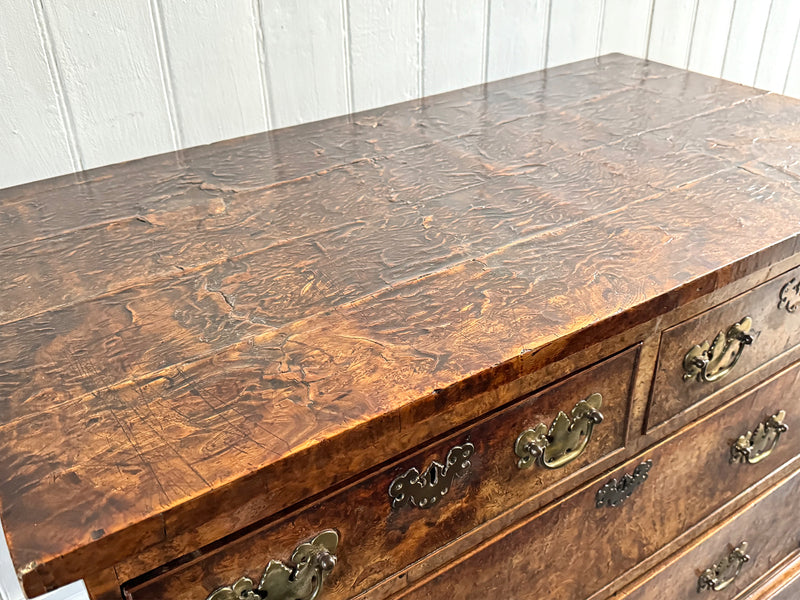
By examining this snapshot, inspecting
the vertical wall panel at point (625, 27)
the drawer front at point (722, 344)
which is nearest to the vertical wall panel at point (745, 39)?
the vertical wall panel at point (625, 27)

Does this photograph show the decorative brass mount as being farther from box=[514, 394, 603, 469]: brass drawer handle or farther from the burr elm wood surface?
box=[514, 394, 603, 469]: brass drawer handle

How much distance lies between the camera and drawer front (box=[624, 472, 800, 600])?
101 cm

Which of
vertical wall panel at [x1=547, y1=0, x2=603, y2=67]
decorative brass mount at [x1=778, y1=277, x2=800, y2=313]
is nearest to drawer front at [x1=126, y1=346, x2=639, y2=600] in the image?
decorative brass mount at [x1=778, y1=277, x2=800, y2=313]

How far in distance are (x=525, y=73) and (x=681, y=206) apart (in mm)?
586

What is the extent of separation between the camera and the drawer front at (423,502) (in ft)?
1.86

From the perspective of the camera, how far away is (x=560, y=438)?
754mm

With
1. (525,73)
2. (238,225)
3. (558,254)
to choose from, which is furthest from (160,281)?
(525,73)

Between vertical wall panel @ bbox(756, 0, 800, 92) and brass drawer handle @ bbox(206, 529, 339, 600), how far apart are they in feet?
5.60

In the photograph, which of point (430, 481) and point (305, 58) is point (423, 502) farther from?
point (305, 58)

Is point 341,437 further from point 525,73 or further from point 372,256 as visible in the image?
point 525,73

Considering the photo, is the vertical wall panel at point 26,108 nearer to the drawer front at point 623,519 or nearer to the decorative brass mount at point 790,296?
the drawer front at point 623,519

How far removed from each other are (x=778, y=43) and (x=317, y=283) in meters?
1.60

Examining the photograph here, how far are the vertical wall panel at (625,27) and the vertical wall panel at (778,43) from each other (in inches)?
18.2

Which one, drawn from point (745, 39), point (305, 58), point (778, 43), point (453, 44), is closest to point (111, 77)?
point (305, 58)
